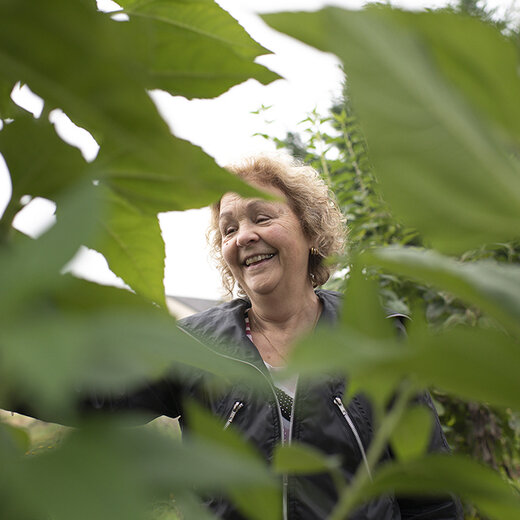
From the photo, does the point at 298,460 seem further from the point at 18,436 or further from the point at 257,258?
the point at 257,258

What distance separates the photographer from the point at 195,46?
25 centimetres

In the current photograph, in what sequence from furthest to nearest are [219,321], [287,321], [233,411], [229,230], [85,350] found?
[229,230], [287,321], [219,321], [233,411], [85,350]

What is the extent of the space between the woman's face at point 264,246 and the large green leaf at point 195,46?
1431 mm

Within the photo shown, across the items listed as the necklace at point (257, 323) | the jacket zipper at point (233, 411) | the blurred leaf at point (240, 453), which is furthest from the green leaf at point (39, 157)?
the necklace at point (257, 323)

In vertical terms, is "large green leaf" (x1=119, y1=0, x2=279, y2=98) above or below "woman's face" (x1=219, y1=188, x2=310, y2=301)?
above

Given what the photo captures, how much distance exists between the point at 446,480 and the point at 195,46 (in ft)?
0.72

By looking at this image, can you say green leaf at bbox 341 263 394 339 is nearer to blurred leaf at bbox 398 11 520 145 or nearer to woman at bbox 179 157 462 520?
blurred leaf at bbox 398 11 520 145

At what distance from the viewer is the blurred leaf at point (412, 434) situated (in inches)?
8.2

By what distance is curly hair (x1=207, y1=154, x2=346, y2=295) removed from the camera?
6.31 ft

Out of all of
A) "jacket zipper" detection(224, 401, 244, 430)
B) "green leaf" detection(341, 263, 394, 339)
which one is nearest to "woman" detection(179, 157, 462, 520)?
"jacket zipper" detection(224, 401, 244, 430)

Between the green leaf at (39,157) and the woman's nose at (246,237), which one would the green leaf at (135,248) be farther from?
the woman's nose at (246,237)

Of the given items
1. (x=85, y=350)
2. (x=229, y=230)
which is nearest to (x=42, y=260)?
(x=85, y=350)

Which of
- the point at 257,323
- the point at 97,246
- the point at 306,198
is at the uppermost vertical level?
the point at 97,246

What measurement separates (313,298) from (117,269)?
1.58 m
